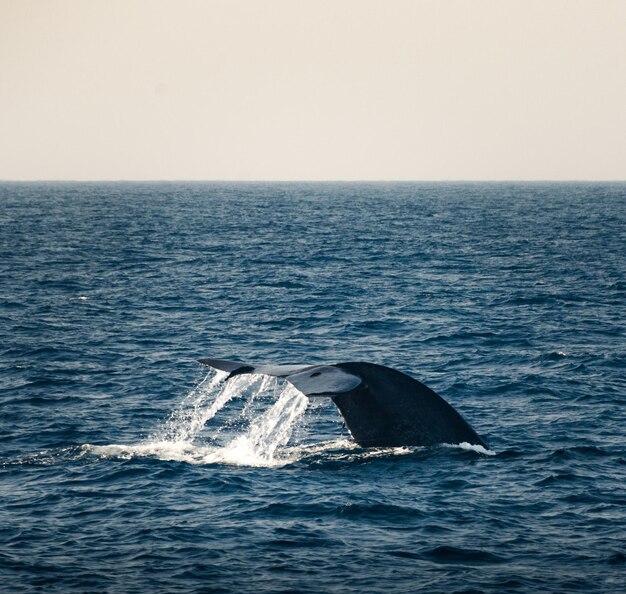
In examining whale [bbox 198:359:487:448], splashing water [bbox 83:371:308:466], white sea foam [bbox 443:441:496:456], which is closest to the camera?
whale [bbox 198:359:487:448]

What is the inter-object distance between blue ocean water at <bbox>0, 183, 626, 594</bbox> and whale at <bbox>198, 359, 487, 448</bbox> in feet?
2.69

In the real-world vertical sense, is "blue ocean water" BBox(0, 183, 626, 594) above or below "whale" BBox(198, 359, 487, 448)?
below

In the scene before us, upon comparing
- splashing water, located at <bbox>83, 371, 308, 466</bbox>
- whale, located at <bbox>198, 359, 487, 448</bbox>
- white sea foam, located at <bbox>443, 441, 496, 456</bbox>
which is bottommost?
splashing water, located at <bbox>83, 371, 308, 466</bbox>

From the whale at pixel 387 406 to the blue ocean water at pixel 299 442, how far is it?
0.82 metres

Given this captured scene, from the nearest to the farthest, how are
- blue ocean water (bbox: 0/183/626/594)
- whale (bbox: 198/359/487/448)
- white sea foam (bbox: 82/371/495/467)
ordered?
1. blue ocean water (bbox: 0/183/626/594)
2. whale (bbox: 198/359/487/448)
3. white sea foam (bbox: 82/371/495/467)

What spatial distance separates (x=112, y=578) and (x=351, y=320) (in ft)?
83.0

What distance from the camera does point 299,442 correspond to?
20.3m

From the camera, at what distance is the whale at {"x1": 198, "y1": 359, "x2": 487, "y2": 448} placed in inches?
579

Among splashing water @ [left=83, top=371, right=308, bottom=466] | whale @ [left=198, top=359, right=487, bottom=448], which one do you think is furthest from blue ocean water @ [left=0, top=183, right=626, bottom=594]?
whale @ [left=198, top=359, right=487, bottom=448]

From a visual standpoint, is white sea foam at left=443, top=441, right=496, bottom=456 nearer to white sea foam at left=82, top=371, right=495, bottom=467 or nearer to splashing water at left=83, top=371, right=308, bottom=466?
white sea foam at left=82, top=371, right=495, bottom=467

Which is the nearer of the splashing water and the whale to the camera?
the whale

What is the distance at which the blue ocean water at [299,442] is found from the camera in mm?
14000

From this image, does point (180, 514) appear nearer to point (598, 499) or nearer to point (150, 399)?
point (598, 499)

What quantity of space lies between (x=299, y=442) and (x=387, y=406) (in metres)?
4.77
